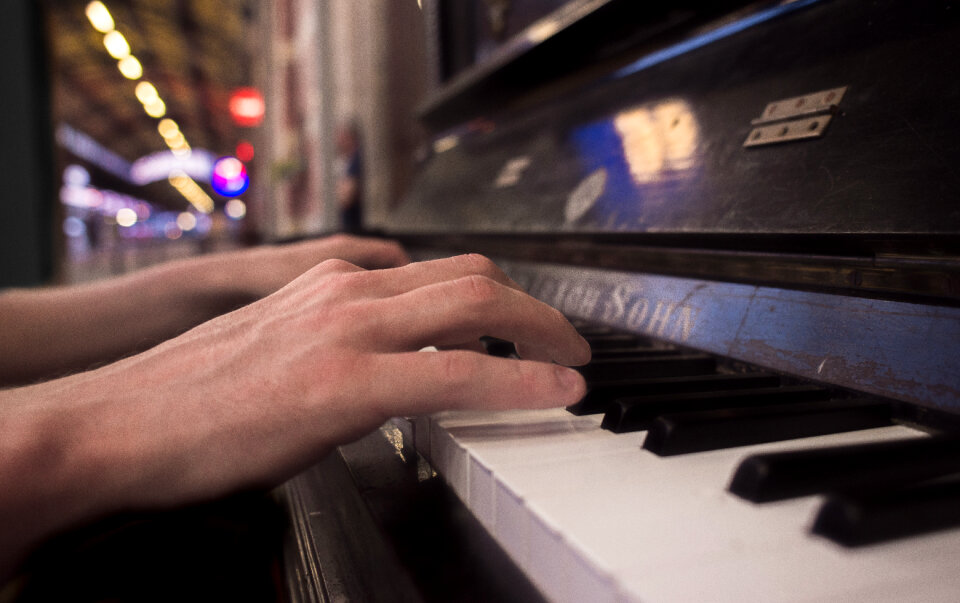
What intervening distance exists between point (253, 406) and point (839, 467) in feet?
1.37

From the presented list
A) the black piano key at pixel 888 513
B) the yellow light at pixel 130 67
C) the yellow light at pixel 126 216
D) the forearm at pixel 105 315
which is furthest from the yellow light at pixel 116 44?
the yellow light at pixel 126 216

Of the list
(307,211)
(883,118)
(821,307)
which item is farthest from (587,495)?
(307,211)

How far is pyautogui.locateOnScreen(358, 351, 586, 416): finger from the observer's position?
1.46 ft

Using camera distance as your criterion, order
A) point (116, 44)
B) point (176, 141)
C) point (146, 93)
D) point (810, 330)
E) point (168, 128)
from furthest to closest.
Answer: point (176, 141) < point (168, 128) < point (146, 93) < point (116, 44) < point (810, 330)

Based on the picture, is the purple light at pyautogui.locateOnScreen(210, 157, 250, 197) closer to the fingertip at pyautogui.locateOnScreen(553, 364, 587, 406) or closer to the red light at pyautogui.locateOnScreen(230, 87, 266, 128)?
the red light at pyautogui.locateOnScreen(230, 87, 266, 128)

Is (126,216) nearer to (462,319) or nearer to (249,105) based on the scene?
(249,105)

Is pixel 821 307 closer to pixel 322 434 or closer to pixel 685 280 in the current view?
pixel 685 280

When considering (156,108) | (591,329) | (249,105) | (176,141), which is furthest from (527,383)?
(176,141)

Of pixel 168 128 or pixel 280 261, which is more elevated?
pixel 168 128

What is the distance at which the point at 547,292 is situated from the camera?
38.9 inches

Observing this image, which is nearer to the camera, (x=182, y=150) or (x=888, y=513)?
(x=888, y=513)

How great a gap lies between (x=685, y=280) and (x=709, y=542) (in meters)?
0.49

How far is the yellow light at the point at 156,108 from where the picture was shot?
16.8 m

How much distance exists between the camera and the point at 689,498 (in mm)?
342
